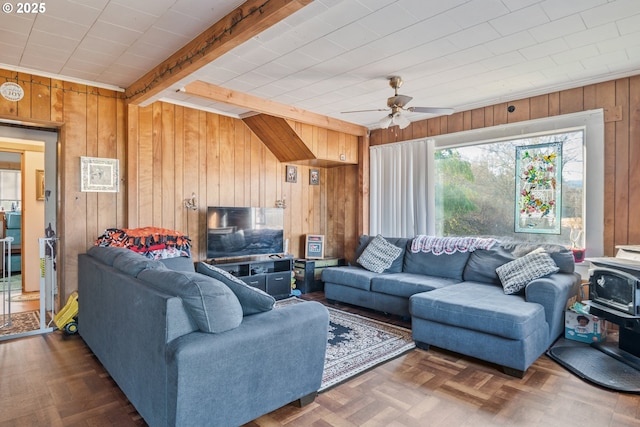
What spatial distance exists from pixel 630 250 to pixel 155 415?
365 centimetres

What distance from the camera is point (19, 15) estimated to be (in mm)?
2402

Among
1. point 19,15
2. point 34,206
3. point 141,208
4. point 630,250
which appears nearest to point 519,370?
point 630,250

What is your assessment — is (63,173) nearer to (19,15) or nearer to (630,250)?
(19,15)

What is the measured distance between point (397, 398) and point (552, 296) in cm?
157

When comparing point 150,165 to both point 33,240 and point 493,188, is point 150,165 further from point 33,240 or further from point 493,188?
point 493,188

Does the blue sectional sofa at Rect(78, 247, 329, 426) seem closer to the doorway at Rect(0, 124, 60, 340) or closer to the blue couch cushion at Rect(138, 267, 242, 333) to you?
the blue couch cushion at Rect(138, 267, 242, 333)

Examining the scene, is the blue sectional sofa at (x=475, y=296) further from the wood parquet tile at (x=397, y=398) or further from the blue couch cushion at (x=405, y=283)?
the wood parquet tile at (x=397, y=398)

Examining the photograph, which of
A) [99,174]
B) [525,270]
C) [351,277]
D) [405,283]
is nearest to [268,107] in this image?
[99,174]

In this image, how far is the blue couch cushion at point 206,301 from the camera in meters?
1.72

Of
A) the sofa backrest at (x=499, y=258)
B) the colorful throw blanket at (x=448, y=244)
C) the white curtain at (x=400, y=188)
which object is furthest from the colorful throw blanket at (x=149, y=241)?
the sofa backrest at (x=499, y=258)

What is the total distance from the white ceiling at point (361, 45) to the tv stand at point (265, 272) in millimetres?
2037

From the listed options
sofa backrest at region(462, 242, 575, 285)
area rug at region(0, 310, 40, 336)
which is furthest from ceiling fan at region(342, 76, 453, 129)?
area rug at region(0, 310, 40, 336)

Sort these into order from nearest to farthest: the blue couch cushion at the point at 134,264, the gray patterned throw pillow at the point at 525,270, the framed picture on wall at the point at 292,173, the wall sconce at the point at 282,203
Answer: the blue couch cushion at the point at 134,264
the gray patterned throw pillow at the point at 525,270
the wall sconce at the point at 282,203
the framed picture on wall at the point at 292,173

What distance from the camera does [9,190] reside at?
654cm
